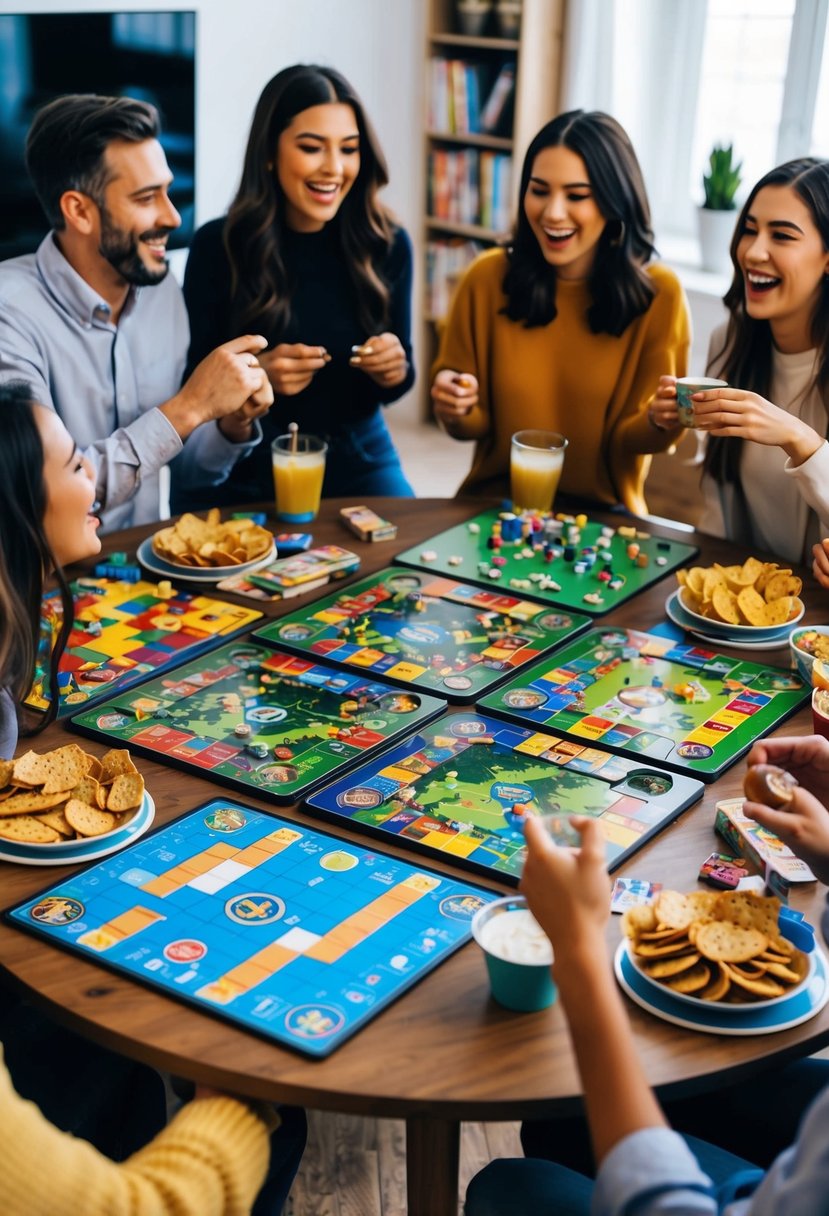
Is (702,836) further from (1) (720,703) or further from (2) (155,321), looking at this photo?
(2) (155,321)

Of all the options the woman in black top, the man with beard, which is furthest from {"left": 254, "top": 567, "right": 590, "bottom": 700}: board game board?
the woman in black top

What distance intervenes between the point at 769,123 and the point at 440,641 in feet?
12.0

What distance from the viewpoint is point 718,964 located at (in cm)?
123

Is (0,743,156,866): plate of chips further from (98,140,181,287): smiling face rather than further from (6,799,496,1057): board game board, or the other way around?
(98,140,181,287): smiling face

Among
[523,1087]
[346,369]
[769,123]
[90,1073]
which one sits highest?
[769,123]

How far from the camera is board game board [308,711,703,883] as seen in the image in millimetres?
1487

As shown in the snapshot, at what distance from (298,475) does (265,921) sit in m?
1.20

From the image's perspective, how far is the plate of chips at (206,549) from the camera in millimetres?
2191

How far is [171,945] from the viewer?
1315mm

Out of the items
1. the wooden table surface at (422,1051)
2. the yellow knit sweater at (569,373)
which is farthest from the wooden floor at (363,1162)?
the yellow knit sweater at (569,373)

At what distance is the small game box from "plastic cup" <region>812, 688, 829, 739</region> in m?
0.22

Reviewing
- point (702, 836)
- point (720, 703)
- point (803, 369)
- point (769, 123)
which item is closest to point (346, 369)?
point (803, 369)

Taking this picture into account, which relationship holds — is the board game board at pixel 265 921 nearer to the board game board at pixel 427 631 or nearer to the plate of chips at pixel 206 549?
the board game board at pixel 427 631

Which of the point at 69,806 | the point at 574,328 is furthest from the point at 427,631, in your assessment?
the point at 574,328
